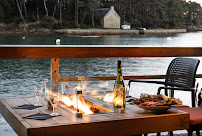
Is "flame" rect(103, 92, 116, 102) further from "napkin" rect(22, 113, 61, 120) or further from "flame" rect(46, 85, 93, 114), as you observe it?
"napkin" rect(22, 113, 61, 120)

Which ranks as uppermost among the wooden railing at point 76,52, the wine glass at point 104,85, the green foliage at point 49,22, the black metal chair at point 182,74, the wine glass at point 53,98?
the wooden railing at point 76,52

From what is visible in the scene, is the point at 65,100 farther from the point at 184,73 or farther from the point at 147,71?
the point at 147,71

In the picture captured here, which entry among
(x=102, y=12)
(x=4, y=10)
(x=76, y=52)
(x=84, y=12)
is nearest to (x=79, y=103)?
(x=76, y=52)

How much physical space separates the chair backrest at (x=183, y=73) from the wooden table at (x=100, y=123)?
1.10m

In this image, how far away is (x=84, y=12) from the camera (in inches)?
3278

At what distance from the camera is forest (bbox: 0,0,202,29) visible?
76.2 metres

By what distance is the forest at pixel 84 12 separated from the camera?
76250 mm

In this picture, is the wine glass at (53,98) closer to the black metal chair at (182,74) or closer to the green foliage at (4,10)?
the black metal chair at (182,74)

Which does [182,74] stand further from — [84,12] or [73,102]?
[84,12]

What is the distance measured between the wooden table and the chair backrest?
1.10m

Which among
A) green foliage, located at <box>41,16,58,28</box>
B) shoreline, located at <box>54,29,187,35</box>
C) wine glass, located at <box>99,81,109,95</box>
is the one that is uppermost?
wine glass, located at <box>99,81,109,95</box>

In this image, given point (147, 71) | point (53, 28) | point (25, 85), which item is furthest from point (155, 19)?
point (25, 85)

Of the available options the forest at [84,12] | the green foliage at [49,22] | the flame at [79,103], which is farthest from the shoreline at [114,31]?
the flame at [79,103]

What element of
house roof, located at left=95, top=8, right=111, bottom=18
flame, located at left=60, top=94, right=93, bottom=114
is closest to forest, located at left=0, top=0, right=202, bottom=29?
house roof, located at left=95, top=8, right=111, bottom=18
